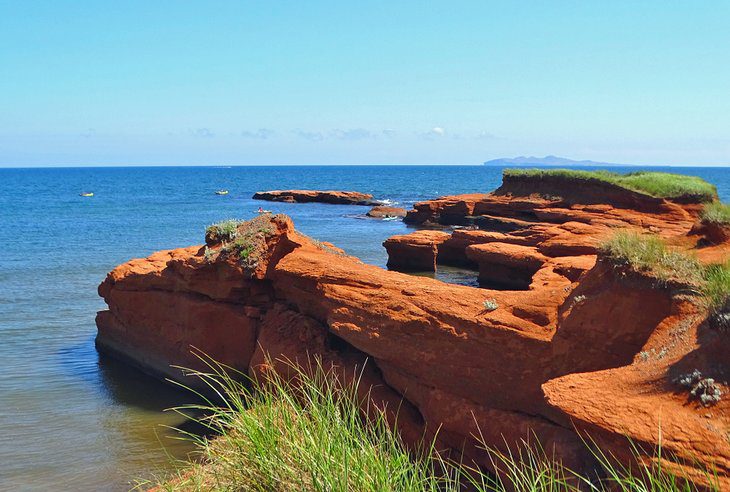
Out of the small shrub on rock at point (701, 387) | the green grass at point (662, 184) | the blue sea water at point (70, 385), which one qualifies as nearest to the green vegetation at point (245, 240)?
the blue sea water at point (70, 385)

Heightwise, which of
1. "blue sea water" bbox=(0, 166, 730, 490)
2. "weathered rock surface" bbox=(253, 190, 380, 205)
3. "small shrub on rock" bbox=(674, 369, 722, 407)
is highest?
"small shrub on rock" bbox=(674, 369, 722, 407)

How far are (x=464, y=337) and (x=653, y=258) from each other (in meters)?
2.52

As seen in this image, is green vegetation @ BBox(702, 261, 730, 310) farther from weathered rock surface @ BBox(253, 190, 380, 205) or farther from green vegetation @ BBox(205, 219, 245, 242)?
weathered rock surface @ BBox(253, 190, 380, 205)

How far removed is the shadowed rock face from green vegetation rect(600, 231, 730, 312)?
15 centimetres

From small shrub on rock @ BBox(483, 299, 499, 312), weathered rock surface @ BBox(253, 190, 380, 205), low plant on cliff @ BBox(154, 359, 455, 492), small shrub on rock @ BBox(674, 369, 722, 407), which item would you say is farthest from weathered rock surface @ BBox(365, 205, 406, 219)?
low plant on cliff @ BBox(154, 359, 455, 492)

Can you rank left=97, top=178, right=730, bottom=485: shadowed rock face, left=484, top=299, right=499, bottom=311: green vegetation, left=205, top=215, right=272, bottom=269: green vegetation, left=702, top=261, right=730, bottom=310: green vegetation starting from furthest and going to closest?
left=205, top=215, right=272, bottom=269: green vegetation < left=484, top=299, right=499, bottom=311: green vegetation < left=702, top=261, right=730, bottom=310: green vegetation < left=97, top=178, right=730, bottom=485: shadowed rock face

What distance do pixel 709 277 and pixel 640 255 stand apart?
0.80 metres

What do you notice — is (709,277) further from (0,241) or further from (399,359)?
(0,241)

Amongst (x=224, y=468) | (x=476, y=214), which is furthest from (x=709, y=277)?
(x=476, y=214)

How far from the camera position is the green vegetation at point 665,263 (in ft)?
20.6

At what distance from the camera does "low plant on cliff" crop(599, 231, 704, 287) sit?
6824 mm

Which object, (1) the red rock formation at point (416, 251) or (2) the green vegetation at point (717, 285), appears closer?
(2) the green vegetation at point (717, 285)

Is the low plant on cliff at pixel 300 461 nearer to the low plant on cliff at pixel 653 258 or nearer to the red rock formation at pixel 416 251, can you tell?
the low plant on cliff at pixel 653 258

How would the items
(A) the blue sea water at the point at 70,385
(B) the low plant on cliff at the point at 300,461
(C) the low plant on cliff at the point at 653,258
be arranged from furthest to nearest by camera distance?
(A) the blue sea water at the point at 70,385 → (C) the low plant on cliff at the point at 653,258 → (B) the low plant on cliff at the point at 300,461
